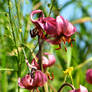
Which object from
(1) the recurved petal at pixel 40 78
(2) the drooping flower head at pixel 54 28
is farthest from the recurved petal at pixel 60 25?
(1) the recurved petal at pixel 40 78

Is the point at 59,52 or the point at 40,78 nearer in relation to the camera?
the point at 40,78

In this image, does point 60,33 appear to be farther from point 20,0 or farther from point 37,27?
point 20,0

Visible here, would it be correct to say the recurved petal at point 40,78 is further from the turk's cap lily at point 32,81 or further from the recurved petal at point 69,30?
the recurved petal at point 69,30

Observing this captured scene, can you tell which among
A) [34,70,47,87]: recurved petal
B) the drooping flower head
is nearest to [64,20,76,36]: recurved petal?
the drooping flower head

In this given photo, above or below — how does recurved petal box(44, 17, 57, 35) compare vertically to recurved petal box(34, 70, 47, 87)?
above

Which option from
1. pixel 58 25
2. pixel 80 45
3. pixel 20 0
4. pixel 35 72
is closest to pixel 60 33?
pixel 58 25

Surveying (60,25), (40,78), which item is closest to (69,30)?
(60,25)

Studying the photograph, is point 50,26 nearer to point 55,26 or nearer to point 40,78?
point 55,26

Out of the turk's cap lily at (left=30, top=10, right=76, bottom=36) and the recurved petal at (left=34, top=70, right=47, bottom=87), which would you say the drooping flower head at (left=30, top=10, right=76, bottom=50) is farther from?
the recurved petal at (left=34, top=70, right=47, bottom=87)
